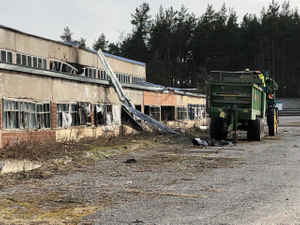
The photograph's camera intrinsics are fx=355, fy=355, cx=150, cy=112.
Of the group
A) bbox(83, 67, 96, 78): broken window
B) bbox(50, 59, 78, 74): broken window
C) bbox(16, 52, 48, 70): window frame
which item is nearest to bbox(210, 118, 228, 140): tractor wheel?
bbox(16, 52, 48, 70): window frame

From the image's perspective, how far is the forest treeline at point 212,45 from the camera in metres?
64.6

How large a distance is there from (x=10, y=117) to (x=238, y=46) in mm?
58036

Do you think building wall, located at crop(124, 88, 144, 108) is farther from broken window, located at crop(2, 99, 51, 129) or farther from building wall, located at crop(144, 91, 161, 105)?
broken window, located at crop(2, 99, 51, 129)

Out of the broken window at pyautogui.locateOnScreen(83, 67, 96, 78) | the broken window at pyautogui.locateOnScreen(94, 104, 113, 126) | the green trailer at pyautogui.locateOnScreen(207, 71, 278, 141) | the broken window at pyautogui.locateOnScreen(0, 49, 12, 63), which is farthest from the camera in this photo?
the broken window at pyautogui.locateOnScreen(83, 67, 96, 78)

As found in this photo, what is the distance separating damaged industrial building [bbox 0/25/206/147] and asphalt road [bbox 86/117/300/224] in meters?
6.24

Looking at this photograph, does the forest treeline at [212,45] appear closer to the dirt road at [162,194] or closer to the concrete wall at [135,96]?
the concrete wall at [135,96]

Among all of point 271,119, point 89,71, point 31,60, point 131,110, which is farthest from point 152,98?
point 31,60

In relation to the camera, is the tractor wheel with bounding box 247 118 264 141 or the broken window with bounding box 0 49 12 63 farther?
the broken window with bounding box 0 49 12 63

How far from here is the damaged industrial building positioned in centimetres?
1283

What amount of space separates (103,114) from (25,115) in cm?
544

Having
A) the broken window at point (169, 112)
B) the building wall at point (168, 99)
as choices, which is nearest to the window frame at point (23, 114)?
the building wall at point (168, 99)

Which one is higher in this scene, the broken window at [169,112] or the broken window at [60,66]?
the broken window at [60,66]

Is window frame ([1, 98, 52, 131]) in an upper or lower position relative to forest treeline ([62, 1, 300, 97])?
lower

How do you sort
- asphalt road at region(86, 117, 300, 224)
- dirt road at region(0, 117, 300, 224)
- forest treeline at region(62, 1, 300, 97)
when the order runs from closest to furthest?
asphalt road at region(86, 117, 300, 224)
dirt road at region(0, 117, 300, 224)
forest treeline at region(62, 1, 300, 97)
